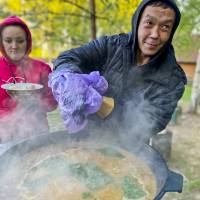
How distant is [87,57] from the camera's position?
2436 millimetres

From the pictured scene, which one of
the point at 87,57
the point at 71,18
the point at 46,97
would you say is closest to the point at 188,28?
the point at 71,18

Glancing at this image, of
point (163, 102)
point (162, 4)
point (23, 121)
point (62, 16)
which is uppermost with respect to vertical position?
point (162, 4)

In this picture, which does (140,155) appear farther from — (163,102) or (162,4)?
(162,4)

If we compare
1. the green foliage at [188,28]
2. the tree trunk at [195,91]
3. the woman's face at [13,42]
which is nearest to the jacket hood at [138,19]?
the woman's face at [13,42]

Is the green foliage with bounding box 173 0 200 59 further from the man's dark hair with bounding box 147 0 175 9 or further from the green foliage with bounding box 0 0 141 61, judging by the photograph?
the man's dark hair with bounding box 147 0 175 9

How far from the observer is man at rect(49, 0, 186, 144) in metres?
2.20

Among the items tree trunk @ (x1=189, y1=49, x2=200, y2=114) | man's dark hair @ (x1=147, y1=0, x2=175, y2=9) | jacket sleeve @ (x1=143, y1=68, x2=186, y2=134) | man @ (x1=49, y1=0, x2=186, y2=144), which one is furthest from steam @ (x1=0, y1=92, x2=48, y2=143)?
tree trunk @ (x1=189, y1=49, x2=200, y2=114)

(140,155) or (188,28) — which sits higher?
(188,28)

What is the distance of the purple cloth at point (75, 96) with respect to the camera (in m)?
1.86

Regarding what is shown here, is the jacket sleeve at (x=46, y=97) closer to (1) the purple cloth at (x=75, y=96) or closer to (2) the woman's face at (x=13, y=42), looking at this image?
(2) the woman's face at (x=13, y=42)

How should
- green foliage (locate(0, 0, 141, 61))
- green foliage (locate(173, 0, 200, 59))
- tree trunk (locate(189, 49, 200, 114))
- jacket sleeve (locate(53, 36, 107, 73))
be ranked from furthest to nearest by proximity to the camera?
tree trunk (locate(189, 49, 200, 114)), green foliage (locate(173, 0, 200, 59)), green foliage (locate(0, 0, 141, 61)), jacket sleeve (locate(53, 36, 107, 73))

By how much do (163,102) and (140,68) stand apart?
33 centimetres

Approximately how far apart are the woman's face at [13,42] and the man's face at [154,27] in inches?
51.0

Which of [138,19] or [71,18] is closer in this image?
[138,19]
